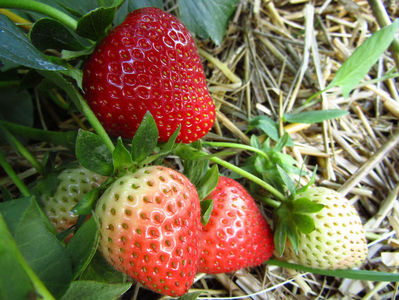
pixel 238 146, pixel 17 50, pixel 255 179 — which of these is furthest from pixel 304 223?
pixel 17 50

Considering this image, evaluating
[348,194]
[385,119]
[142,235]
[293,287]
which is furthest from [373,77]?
[142,235]

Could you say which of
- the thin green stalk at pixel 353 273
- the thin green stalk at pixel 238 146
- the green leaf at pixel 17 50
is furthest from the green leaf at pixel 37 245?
the thin green stalk at pixel 353 273

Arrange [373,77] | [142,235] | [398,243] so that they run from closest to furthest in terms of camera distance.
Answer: [142,235], [398,243], [373,77]

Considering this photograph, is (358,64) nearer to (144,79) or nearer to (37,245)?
(144,79)

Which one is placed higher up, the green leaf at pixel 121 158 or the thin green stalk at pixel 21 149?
the thin green stalk at pixel 21 149

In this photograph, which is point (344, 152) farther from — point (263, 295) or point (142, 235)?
point (142, 235)

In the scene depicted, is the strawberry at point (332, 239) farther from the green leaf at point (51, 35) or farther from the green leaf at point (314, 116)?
the green leaf at point (51, 35)
